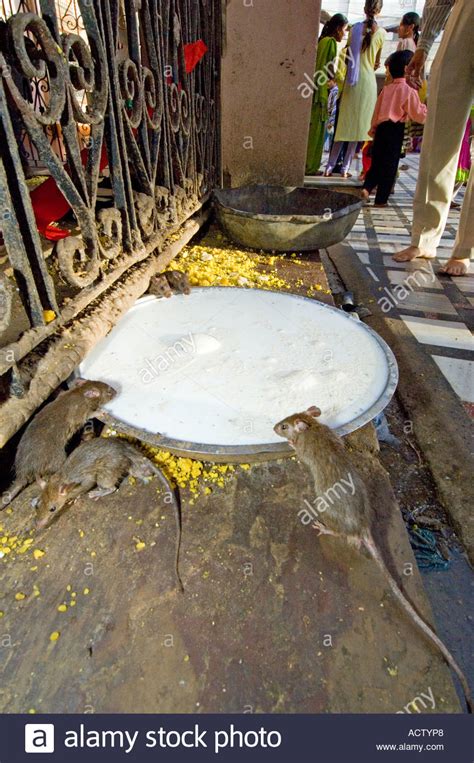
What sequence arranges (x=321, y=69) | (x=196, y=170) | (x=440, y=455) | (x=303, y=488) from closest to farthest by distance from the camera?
(x=303, y=488) < (x=440, y=455) < (x=196, y=170) < (x=321, y=69)

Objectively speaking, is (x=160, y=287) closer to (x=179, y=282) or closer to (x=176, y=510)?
(x=179, y=282)

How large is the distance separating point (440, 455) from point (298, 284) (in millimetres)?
1699

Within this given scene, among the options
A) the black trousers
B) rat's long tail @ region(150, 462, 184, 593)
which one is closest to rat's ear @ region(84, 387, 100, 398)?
rat's long tail @ region(150, 462, 184, 593)

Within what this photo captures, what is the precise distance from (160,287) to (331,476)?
1.73 meters

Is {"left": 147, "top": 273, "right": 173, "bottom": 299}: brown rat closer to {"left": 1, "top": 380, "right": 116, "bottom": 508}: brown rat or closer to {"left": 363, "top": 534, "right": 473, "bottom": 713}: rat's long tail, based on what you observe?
{"left": 1, "top": 380, "right": 116, "bottom": 508}: brown rat

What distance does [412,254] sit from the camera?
202 inches

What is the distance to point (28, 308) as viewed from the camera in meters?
1.72

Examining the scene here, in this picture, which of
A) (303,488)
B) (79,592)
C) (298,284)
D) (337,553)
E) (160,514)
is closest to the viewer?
(79,592)

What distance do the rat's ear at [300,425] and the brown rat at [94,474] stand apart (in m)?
0.56

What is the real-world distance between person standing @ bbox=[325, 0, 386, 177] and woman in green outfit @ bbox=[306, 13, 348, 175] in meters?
0.30

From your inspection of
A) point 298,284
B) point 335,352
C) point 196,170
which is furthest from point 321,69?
point 335,352

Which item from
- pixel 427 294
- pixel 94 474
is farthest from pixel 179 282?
pixel 427 294

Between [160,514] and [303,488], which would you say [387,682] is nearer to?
[303,488]

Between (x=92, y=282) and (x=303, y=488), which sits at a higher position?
(x=92, y=282)
